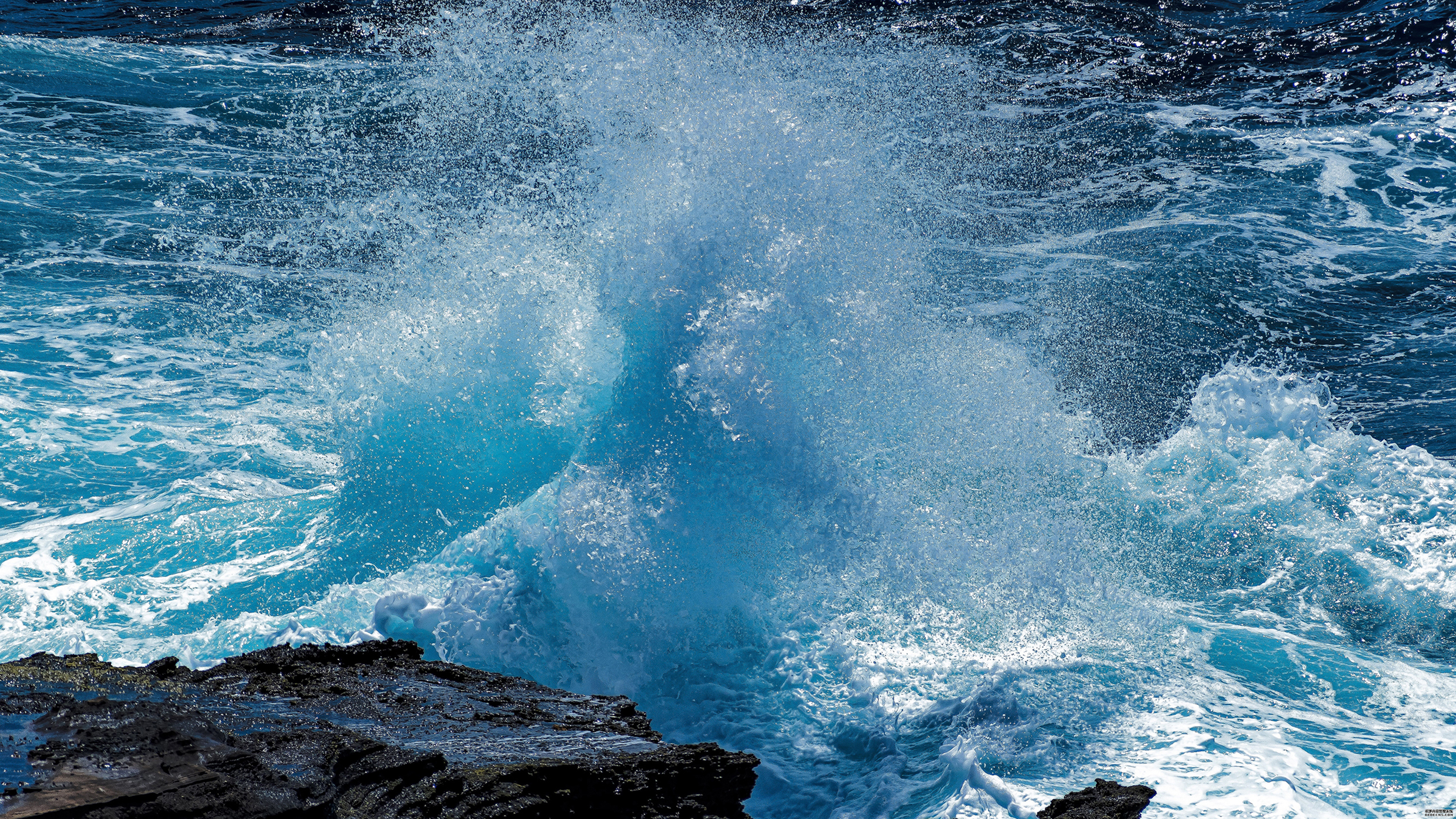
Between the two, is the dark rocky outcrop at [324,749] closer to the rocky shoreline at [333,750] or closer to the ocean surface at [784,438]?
the rocky shoreline at [333,750]

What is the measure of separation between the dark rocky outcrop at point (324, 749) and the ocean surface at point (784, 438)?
1.66m

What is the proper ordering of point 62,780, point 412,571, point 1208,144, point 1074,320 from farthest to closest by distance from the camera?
point 1208,144
point 1074,320
point 412,571
point 62,780

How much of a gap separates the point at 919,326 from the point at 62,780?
21.0 feet

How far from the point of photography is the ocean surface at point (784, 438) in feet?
18.2

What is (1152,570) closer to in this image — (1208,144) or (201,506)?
(201,506)

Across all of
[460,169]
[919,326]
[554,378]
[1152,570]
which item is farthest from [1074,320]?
[460,169]

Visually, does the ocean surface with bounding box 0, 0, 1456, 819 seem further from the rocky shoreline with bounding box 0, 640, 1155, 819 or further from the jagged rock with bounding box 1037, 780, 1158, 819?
the rocky shoreline with bounding box 0, 640, 1155, 819

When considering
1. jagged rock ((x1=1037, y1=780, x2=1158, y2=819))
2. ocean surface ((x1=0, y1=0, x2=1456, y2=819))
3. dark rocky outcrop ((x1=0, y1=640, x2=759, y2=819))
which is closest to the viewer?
dark rocky outcrop ((x1=0, y1=640, x2=759, y2=819))

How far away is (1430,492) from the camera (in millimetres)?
7492

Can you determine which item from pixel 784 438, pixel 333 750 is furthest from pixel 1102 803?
pixel 784 438

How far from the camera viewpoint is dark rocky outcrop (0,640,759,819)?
2514mm

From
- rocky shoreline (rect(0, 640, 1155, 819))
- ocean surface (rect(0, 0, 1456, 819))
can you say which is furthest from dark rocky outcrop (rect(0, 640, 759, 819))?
ocean surface (rect(0, 0, 1456, 819))

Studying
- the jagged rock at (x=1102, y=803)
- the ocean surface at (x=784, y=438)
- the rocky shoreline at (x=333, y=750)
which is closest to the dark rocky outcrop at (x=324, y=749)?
the rocky shoreline at (x=333, y=750)

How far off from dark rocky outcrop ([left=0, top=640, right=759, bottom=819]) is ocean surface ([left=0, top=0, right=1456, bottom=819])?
1.66 meters
